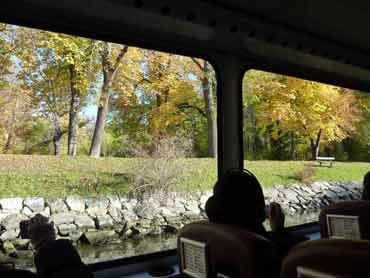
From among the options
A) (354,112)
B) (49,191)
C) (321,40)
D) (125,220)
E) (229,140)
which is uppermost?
(321,40)

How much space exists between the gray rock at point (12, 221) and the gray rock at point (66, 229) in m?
0.25

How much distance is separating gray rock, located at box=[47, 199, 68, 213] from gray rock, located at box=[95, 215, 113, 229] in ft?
0.75

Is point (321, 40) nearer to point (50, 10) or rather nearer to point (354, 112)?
point (354, 112)

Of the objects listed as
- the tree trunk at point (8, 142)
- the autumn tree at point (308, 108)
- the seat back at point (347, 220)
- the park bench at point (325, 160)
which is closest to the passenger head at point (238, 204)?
the seat back at point (347, 220)

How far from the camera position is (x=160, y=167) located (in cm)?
249

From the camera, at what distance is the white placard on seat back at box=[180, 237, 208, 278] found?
1.30 meters

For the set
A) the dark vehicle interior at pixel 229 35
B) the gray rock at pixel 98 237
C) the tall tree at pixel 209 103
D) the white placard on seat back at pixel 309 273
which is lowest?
the gray rock at pixel 98 237

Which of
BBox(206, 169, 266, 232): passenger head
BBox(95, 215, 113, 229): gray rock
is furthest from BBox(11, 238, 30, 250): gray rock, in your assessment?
BBox(206, 169, 266, 232): passenger head

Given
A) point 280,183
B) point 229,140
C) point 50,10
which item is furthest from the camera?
point 280,183

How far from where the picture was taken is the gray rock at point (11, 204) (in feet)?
6.29

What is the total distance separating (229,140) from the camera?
2473 mm

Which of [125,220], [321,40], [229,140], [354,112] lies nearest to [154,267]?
[125,220]

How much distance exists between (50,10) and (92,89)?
734mm

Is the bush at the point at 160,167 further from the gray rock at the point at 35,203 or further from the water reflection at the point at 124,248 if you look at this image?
the gray rock at the point at 35,203
